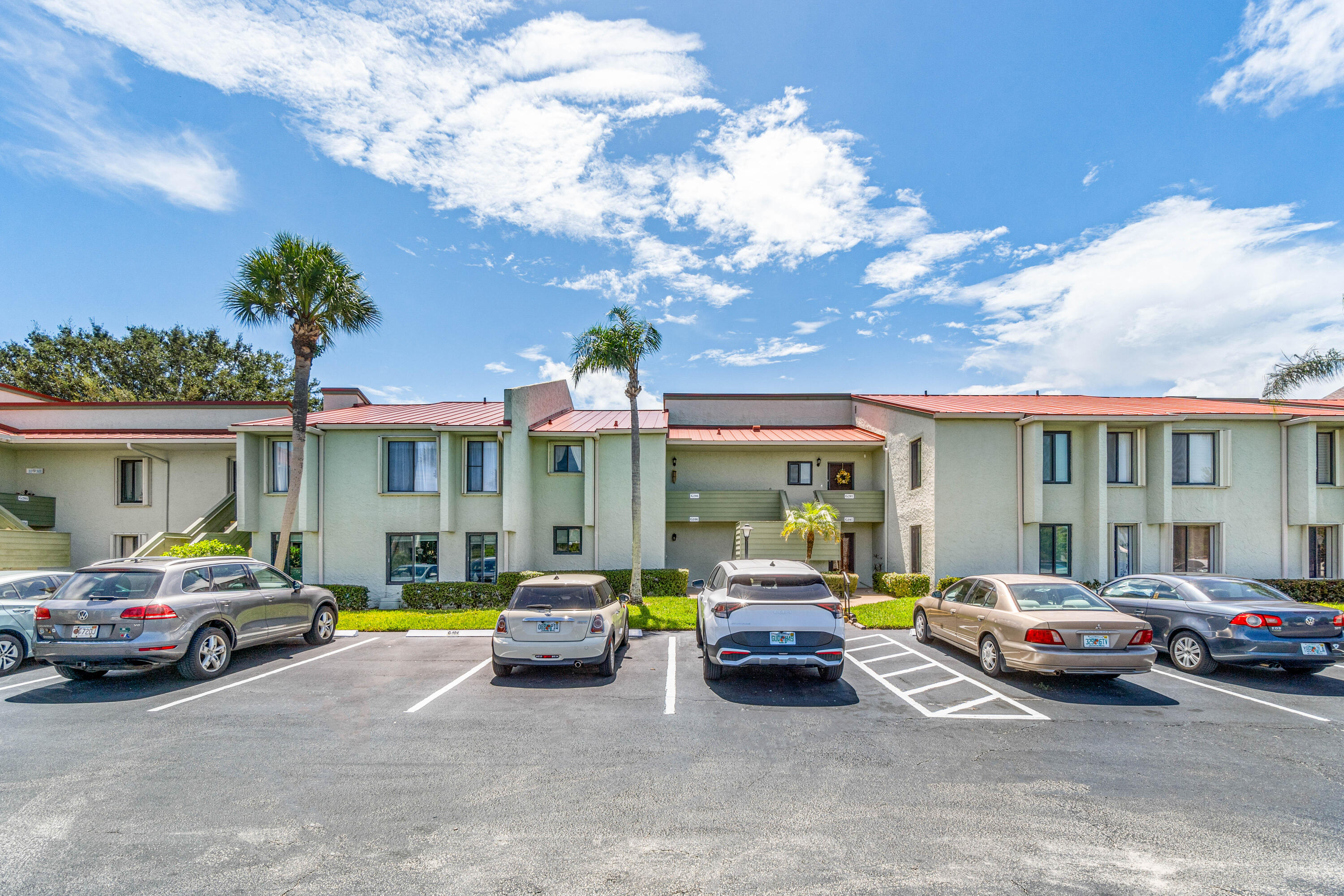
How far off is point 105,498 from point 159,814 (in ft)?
72.1

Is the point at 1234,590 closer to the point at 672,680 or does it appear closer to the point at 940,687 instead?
the point at 940,687

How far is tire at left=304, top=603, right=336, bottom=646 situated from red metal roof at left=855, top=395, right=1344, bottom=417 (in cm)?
1587

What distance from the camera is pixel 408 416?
19906 millimetres

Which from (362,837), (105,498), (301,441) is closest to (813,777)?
(362,837)

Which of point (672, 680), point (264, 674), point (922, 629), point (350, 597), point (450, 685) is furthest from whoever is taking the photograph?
point (350, 597)

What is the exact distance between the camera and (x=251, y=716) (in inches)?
297

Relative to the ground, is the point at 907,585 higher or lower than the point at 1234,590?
lower

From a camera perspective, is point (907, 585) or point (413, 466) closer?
point (907, 585)

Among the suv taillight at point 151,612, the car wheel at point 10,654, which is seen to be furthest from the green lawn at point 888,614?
the car wheel at point 10,654

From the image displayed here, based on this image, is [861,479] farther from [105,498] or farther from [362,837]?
[105,498]

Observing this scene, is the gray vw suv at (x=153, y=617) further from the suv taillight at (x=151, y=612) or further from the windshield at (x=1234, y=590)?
the windshield at (x=1234, y=590)

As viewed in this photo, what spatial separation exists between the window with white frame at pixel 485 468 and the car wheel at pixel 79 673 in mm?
10061

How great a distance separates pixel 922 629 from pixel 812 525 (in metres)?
6.90

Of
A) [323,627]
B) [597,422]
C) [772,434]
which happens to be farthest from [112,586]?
[772,434]
